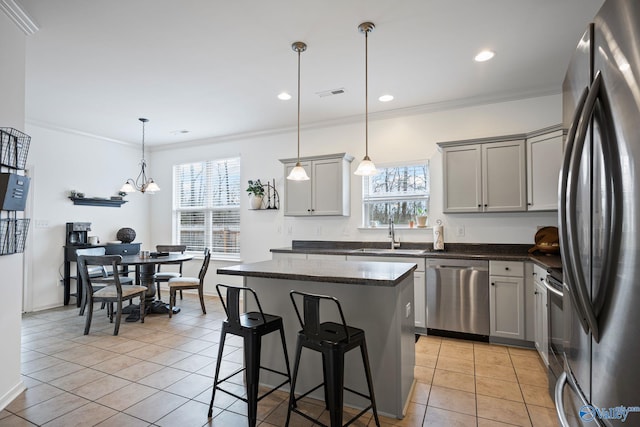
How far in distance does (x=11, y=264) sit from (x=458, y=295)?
4.02 metres

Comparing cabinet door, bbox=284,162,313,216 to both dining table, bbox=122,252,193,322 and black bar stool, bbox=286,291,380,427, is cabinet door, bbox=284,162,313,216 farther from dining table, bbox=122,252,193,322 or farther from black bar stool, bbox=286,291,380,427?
black bar stool, bbox=286,291,380,427

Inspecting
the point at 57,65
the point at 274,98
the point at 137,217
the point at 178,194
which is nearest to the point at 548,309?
the point at 274,98

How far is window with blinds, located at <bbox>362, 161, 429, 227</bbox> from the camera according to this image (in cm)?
461

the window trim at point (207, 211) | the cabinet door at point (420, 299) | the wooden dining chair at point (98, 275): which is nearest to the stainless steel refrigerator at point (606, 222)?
the cabinet door at point (420, 299)

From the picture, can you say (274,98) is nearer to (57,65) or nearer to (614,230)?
(57,65)

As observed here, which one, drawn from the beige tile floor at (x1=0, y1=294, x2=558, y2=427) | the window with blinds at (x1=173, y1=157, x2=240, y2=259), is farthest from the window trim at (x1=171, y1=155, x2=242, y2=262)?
the beige tile floor at (x1=0, y1=294, x2=558, y2=427)

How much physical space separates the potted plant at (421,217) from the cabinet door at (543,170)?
1.19m

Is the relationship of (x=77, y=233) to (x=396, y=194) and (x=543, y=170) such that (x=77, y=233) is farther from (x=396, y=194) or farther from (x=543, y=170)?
(x=543, y=170)

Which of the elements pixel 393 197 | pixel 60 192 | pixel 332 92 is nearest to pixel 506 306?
pixel 393 197

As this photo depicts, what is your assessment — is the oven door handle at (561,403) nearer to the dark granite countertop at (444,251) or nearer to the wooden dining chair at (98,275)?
the dark granite countertop at (444,251)

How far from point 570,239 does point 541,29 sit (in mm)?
2393

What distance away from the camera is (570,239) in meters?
1.19

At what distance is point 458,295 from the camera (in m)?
3.74

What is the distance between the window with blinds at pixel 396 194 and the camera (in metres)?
4.61
